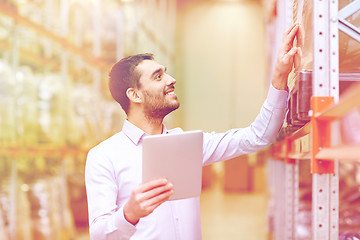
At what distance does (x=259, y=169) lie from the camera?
→ 30.5 feet

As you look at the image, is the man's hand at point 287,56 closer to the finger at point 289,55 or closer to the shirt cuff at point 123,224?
the finger at point 289,55

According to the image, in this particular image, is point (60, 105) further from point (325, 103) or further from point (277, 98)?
point (325, 103)

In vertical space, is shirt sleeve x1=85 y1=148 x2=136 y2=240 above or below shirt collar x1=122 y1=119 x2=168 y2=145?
below

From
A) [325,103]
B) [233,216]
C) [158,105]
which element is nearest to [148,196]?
[158,105]

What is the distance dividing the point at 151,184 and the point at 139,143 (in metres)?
0.48

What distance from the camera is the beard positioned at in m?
1.60

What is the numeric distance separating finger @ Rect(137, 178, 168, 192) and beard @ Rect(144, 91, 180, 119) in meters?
0.43

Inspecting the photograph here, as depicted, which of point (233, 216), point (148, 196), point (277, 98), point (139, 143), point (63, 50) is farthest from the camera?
point (233, 216)

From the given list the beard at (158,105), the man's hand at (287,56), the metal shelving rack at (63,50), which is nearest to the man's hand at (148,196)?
the beard at (158,105)

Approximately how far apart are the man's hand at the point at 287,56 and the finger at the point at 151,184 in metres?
0.63

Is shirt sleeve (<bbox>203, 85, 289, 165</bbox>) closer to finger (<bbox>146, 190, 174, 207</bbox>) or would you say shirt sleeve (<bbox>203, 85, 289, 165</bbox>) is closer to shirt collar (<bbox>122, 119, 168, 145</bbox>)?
shirt collar (<bbox>122, 119, 168, 145</bbox>)

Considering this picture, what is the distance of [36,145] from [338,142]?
9.63 feet

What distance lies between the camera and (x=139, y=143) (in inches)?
66.7

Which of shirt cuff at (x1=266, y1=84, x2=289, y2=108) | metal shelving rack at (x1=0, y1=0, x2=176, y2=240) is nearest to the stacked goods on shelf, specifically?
shirt cuff at (x1=266, y1=84, x2=289, y2=108)
